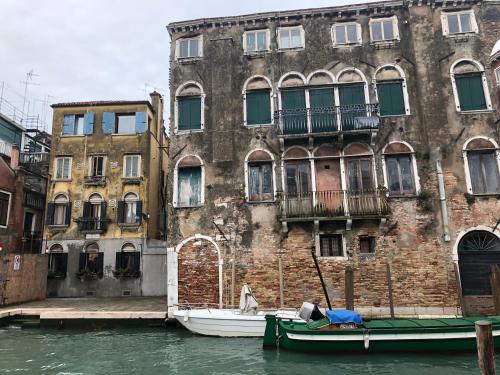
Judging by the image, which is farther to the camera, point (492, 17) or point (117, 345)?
point (492, 17)

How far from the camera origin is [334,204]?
14578 mm

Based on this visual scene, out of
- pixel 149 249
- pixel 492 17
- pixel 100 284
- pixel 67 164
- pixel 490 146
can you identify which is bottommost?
pixel 100 284

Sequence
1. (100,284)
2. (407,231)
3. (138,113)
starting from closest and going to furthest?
(407,231) → (100,284) → (138,113)

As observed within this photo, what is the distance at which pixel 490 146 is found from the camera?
571 inches

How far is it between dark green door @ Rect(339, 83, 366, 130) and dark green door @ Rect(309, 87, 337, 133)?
0.40 meters

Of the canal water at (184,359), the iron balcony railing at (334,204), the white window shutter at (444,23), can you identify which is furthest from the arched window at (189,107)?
the white window shutter at (444,23)

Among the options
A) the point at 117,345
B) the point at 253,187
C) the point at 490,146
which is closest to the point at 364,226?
the point at 253,187

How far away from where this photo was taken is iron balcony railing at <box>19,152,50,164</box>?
930 inches

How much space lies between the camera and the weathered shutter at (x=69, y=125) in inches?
863

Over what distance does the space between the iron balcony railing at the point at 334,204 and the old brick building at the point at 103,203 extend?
30.1ft

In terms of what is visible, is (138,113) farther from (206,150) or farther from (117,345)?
(117,345)

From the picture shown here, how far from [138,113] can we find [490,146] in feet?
58.1

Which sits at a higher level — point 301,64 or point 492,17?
point 492,17

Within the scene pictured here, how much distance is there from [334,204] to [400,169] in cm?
309
